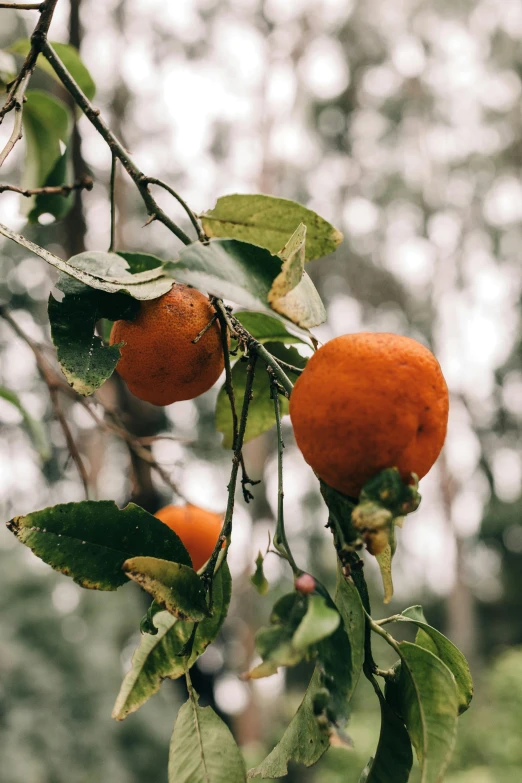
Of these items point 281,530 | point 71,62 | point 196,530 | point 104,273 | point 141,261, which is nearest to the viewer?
point 281,530

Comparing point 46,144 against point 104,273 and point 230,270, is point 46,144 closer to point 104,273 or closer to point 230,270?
point 104,273

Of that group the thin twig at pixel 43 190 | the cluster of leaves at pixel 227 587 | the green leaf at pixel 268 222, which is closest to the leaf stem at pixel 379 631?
the cluster of leaves at pixel 227 587

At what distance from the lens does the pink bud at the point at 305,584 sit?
15.8 inches

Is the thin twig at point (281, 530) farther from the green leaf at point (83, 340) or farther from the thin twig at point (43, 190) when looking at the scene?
the thin twig at point (43, 190)

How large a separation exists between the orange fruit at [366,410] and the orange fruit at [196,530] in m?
0.41

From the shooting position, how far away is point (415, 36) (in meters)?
8.70

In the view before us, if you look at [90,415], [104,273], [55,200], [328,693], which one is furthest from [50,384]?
[328,693]

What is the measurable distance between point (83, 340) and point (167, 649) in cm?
25

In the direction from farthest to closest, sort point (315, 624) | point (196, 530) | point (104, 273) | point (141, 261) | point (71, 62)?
point (71, 62) < point (196, 530) < point (141, 261) < point (104, 273) < point (315, 624)

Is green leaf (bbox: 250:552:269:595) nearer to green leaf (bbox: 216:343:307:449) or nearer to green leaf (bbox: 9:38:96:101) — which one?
green leaf (bbox: 216:343:307:449)

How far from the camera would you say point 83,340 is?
0.54m

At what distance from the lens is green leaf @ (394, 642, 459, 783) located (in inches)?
17.3

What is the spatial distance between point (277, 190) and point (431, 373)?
284 inches

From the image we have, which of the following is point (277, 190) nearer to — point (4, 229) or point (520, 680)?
point (520, 680)
